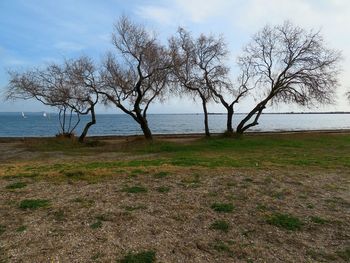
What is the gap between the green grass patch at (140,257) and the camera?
463 cm

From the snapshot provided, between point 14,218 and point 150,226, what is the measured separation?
2399mm

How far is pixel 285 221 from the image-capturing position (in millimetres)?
6164

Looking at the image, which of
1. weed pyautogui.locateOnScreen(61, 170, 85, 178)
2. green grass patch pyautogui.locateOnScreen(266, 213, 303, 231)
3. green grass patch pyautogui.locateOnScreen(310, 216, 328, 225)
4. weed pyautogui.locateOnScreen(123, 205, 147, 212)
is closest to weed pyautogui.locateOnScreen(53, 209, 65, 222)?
weed pyautogui.locateOnScreen(123, 205, 147, 212)

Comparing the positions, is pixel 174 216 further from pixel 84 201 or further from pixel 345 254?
pixel 345 254

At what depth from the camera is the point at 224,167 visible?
11062mm

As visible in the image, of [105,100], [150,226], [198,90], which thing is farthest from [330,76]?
[150,226]

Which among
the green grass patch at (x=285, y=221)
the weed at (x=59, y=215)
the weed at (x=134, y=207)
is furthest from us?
the weed at (x=134, y=207)

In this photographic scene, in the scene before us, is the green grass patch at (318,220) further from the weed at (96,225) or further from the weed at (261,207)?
the weed at (96,225)

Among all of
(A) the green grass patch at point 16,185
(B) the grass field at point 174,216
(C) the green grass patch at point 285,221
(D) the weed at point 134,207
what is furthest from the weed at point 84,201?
(C) the green grass patch at point 285,221

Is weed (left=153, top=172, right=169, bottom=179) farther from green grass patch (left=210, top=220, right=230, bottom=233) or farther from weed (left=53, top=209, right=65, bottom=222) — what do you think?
green grass patch (left=210, top=220, right=230, bottom=233)

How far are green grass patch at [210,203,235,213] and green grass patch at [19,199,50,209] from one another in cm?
325

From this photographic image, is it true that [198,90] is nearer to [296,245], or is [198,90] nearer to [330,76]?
[330,76]

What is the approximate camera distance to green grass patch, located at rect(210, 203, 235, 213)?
21.9 ft

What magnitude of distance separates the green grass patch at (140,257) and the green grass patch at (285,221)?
2.37 m
